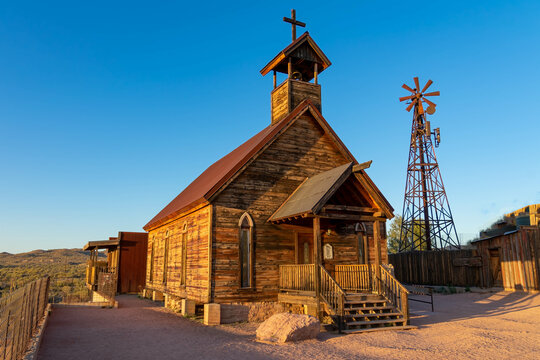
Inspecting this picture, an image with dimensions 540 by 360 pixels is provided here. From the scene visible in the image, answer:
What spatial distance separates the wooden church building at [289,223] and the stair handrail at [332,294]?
0.10 feet

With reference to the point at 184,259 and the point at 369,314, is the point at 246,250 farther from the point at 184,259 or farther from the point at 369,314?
the point at 369,314

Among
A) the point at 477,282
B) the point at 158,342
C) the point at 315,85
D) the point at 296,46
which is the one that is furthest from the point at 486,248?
the point at 158,342

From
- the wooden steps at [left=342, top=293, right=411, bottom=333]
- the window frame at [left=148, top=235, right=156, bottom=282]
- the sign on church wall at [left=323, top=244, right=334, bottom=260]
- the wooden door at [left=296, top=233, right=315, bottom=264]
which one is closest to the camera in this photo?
the wooden steps at [left=342, top=293, right=411, bottom=333]

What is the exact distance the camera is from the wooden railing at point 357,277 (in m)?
14.3

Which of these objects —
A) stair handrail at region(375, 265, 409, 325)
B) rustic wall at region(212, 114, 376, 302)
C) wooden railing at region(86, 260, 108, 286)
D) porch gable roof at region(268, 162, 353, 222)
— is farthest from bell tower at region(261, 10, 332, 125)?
wooden railing at region(86, 260, 108, 286)

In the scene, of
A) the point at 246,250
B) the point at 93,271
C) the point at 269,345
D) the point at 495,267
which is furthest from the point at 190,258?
the point at 495,267

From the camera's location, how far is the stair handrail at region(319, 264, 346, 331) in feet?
40.2

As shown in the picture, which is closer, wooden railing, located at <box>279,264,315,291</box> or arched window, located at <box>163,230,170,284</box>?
wooden railing, located at <box>279,264,315,291</box>

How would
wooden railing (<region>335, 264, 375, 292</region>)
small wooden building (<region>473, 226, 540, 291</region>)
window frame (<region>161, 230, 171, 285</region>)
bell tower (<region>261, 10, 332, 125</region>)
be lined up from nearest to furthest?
1. wooden railing (<region>335, 264, 375, 292</region>)
2. bell tower (<region>261, 10, 332, 125</region>)
3. window frame (<region>161, 230, 171, 285</region>)
4. small wooden building (<region>473, 226, 540, 291</region>)

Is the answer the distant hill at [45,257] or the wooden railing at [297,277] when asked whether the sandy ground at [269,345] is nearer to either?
the wooden railing at [297,277]

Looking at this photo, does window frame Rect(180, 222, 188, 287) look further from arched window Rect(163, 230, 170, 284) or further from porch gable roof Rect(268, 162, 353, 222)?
porch gable roof Rect(268, 162, 353, 222)

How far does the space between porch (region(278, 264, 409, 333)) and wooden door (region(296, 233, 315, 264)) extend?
1.17 m

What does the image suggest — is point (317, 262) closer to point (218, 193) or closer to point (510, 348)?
point (218, 193)

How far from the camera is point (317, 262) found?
512 inches
